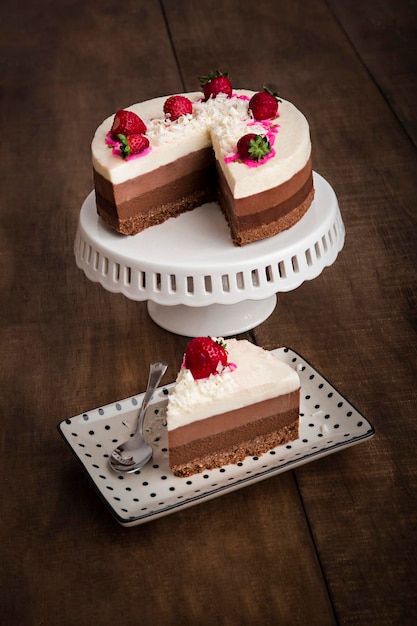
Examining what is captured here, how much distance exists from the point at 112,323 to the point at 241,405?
29.9 inches

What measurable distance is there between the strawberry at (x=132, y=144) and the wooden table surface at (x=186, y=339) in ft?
1.78

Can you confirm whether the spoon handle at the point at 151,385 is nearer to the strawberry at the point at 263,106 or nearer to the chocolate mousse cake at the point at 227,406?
the chocolate mousse cake at the point at 227,406

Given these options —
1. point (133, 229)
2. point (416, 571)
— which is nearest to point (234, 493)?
point (416, 571)

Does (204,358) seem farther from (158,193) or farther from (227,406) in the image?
(158,193)

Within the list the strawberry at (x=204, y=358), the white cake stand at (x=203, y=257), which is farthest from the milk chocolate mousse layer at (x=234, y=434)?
the white cake stand at (x=203, y=257)

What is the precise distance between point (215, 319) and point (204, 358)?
1.96 ft

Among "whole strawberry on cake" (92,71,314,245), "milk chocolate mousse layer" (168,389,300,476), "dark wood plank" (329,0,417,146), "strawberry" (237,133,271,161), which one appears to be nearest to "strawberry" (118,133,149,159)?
"whole strawberry on cake" (92,71,314,245)

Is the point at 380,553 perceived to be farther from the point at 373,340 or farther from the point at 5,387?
the point at 5,387

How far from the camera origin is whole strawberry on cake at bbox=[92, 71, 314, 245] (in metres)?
2.35

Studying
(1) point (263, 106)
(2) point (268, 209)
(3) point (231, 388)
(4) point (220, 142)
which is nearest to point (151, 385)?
(3) point (231, 388)

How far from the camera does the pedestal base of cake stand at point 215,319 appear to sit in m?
2.63

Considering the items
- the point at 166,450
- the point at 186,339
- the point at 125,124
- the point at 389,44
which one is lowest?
the point at 389,44

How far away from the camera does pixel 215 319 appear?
263cm

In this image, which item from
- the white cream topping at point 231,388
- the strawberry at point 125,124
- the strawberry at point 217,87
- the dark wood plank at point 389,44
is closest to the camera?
the white cream topping at point 231,388
